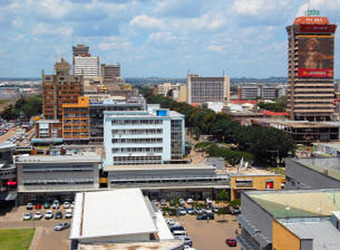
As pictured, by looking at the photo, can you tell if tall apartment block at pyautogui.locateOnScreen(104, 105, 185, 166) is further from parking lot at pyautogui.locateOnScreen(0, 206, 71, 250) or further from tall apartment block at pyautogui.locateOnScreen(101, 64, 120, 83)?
tall apartment block at pyautogui.locateOnScreen(101, 64, 120, 83)

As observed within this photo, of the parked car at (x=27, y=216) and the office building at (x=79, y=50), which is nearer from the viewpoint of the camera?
the parked car at (x=27, y=216)

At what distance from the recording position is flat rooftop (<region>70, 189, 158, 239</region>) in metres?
23.2

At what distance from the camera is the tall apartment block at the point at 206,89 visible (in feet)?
441

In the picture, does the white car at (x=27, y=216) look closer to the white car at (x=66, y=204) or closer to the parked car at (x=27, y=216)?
the parked car at (x=27, y=216)

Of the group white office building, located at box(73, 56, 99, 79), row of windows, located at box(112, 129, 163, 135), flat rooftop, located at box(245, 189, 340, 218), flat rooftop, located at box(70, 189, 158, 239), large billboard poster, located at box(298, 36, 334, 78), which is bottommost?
flat rooftop, located at box(70, 189, 158, 239)

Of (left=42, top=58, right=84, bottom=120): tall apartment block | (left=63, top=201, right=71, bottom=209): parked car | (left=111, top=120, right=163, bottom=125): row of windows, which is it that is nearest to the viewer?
(left=63, top=201, right=71, bottom=209): parked car

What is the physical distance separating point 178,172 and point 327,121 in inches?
1896

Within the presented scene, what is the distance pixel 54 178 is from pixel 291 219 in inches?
927

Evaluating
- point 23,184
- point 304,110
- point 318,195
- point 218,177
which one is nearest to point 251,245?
point 318,195

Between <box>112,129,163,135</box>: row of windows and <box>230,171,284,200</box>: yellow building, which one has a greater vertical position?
<box>112,129,163,135</box>: row of windows

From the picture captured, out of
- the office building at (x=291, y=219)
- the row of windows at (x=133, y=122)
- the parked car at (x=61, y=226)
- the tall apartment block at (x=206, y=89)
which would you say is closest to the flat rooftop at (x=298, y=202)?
the office building at (x=291, y=219)

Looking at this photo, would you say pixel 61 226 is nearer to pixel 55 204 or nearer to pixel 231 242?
pixel 55 204

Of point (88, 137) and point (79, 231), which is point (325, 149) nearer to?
point (88, 137)

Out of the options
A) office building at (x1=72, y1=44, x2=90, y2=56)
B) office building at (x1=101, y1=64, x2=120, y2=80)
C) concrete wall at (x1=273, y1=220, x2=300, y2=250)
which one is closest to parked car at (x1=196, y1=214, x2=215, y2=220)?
concrete wall at (x1=273, y1=220, x2=300, y2=250)
